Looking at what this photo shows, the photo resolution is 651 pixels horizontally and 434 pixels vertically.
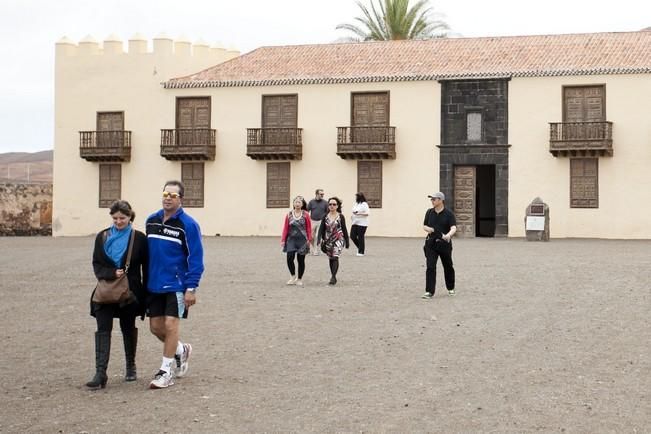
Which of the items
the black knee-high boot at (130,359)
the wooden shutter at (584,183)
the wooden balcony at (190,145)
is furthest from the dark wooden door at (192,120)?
the black knee-high boot at (130,359)

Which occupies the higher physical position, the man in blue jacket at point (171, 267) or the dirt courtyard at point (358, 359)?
the man in blue jacket at point (171, 267)

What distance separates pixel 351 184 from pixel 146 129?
7.69 meters

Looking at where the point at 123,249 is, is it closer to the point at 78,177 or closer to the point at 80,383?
the point at 80,383

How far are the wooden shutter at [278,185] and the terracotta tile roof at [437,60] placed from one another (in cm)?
285

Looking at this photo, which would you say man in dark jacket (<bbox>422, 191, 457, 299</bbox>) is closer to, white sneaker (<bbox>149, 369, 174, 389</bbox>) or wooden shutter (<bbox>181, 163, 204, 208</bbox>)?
white sneaker (<bbox>149, 369, 174, 389</bbox>)

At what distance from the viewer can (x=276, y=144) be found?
3481 centimetres

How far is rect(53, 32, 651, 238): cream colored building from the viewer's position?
32406 mm

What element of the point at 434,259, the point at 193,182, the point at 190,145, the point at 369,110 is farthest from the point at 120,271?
the point at 193,182

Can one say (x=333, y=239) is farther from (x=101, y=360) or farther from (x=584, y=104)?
(x=584, y=104)

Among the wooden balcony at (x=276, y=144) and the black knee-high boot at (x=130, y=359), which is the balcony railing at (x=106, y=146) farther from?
the black knee-high boot at (x=130, y=359)

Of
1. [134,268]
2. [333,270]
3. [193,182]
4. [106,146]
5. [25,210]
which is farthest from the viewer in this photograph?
[25,210]

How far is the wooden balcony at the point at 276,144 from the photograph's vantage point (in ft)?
114

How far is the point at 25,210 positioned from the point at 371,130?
1680 cm

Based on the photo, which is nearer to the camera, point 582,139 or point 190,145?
point 582,139
